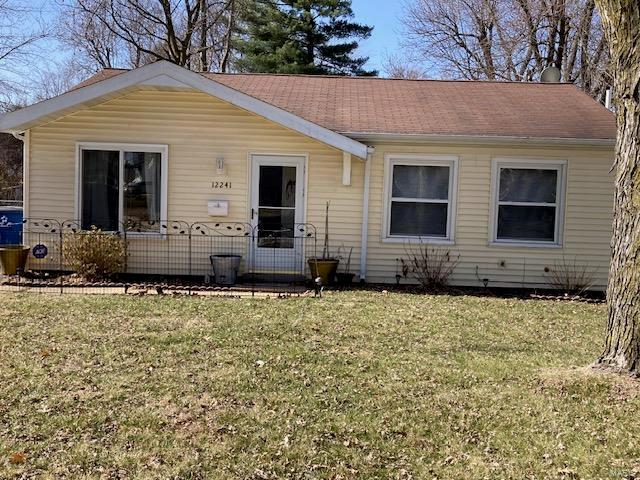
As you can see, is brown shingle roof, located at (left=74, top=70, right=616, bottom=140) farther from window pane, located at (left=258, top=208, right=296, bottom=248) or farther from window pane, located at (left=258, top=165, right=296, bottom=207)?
window pane, located at (left=258, top=208, right=296, bottom=248)

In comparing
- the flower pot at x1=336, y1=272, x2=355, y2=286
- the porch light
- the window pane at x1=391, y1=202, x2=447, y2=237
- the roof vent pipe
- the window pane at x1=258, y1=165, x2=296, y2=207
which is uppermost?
the roof vent pipe

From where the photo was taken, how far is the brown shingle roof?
9.94 m

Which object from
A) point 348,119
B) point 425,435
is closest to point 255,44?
point 348,119

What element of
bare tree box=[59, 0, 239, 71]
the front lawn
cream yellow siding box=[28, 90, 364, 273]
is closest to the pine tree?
bare tree box=[59, 0, 239, 71]

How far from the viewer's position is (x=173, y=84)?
30.7 feet

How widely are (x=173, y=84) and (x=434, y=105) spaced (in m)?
5.04

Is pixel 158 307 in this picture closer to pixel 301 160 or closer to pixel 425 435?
pixel 301 160

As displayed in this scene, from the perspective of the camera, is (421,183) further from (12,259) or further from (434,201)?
(12,259)

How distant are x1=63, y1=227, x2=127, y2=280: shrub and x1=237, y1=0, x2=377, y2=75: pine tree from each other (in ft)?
59.5

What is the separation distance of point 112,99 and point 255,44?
18.3 metres

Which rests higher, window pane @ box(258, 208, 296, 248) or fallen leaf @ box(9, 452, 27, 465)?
window pane @ box(258, 208, 296, 248)

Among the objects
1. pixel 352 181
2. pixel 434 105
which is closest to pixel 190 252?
pixel 352 181

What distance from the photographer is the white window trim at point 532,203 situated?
32.6 feet

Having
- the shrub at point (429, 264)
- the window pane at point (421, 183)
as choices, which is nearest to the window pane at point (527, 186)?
the window pane at point (421, 183)
